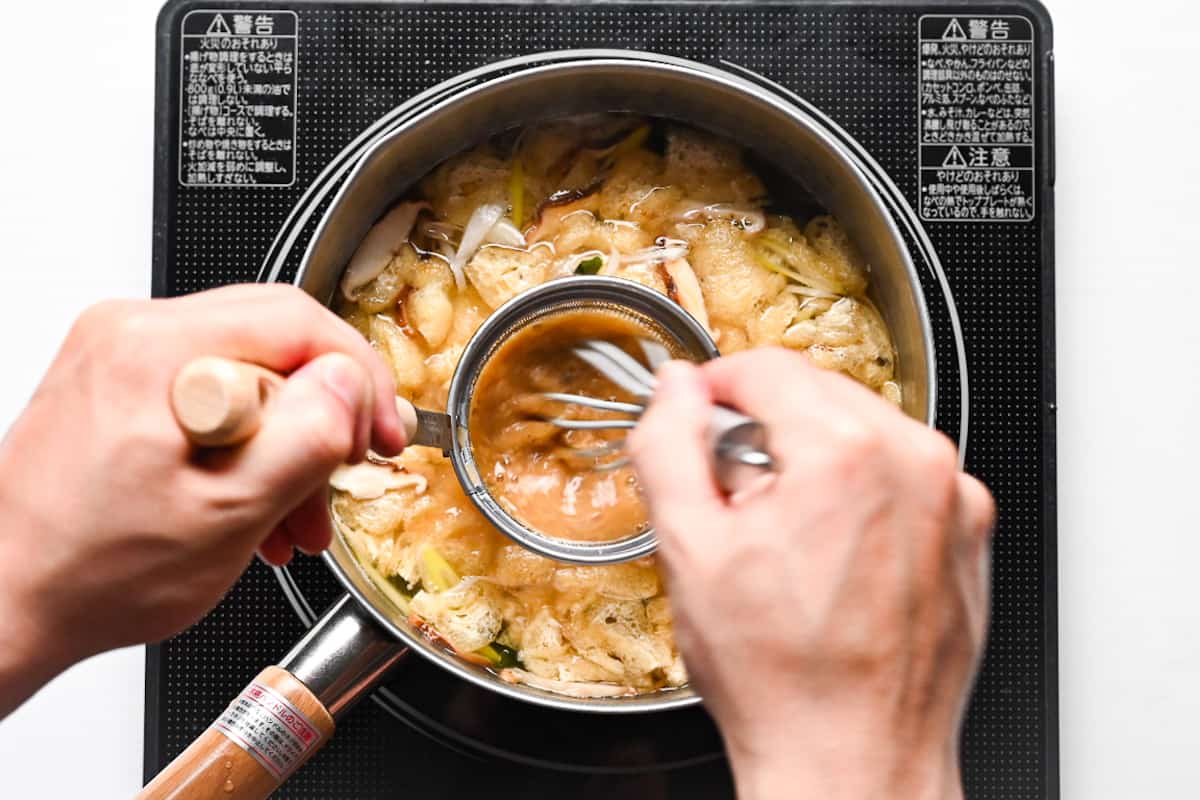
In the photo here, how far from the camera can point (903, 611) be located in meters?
0.60

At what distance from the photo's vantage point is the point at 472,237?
1092 mm

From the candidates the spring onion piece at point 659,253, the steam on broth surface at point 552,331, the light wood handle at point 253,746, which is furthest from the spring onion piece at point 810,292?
the light wood handle at point 253,746

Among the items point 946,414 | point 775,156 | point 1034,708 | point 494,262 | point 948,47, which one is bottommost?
point 1034,708

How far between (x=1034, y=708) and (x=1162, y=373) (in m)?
A: 0.43

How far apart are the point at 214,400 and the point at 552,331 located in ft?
1.80

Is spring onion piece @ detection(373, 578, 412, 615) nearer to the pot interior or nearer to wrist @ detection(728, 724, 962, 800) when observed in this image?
the pot interior

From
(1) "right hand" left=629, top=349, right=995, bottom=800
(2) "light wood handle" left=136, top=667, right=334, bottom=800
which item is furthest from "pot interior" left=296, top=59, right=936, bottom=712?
(1) "right hand" left=629, top=349, right=995, bottom=800

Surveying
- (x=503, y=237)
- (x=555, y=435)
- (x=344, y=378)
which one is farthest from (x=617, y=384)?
(x=344, y=378)

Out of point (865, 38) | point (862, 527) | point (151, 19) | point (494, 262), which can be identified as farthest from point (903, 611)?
point (151, 19)

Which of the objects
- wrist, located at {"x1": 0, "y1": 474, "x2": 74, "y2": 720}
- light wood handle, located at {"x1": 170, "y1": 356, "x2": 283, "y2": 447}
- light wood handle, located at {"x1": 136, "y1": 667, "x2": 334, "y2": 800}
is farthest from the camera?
light wood handle, located at {"x1": 136, "y1": 667, "x2": 334, "y2": 800}

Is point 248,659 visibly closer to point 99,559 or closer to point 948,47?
point 99,559

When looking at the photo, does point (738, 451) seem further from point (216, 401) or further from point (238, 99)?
point (238, 99)

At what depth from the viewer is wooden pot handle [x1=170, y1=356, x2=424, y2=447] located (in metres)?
0.58

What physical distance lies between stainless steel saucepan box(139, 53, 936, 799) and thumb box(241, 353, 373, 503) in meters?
0.30
